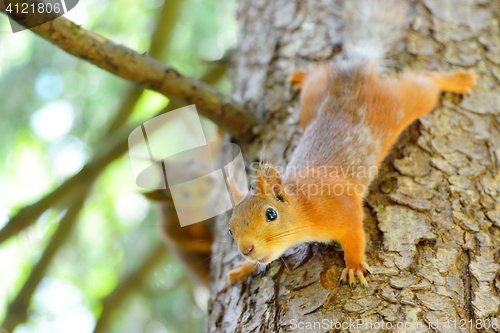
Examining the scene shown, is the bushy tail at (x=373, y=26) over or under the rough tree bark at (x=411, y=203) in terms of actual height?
over

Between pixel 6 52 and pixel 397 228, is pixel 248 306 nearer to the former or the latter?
pixel 397 228

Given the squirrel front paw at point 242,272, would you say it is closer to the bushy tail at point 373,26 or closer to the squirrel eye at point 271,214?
the squirrel eye at point 271,214

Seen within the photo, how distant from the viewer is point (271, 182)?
1.57 meters

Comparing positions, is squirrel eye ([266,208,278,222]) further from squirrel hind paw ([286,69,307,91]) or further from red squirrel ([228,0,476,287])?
squirrel hind paw ([286,69,307,91])

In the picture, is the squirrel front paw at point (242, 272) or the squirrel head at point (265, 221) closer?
the squirrel head at point (265, 221)

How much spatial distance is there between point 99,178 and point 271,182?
99 centimetres

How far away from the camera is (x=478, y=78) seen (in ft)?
6.68

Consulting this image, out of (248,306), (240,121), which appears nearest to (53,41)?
(240,121)

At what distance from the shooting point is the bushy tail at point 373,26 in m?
2.13

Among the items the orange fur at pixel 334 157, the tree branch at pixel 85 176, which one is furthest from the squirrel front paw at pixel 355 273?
the tree branch at pixel 85 176

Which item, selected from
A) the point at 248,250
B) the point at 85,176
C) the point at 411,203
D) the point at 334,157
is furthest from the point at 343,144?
the point at 85,176

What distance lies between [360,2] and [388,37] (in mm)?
277

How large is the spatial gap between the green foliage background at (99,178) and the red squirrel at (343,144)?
29.5 inches

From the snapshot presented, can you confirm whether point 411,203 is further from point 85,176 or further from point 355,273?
point 85,176
